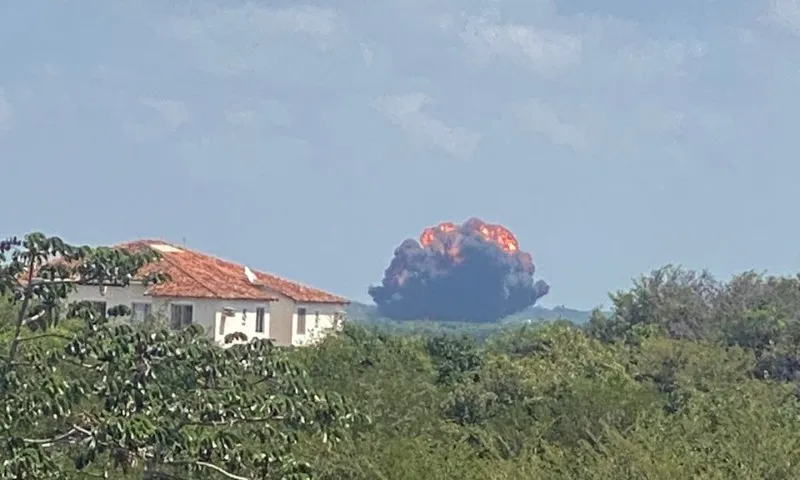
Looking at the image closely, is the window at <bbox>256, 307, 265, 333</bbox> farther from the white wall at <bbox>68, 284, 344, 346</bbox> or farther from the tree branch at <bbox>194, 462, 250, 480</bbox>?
the tree branch at <bbox>194, 462, 250, 480</bbox>

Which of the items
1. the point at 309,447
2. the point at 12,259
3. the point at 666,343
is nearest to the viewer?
the point at 12,259

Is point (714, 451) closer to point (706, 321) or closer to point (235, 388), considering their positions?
point (235, 388)

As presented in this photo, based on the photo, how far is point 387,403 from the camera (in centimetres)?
2848

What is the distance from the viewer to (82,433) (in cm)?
1048

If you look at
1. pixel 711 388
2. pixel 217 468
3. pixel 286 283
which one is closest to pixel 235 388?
pixel 217 468

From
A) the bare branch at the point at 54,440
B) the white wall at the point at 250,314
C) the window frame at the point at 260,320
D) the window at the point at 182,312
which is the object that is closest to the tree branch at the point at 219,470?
Result: the bare branch at the point at 54,440

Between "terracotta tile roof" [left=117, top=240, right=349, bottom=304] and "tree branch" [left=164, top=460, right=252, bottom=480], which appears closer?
"tree branch" [left=164, top=460, right=252, bottom=480]

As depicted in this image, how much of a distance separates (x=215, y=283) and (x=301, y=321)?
6301 millimetres

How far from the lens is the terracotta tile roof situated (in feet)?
164

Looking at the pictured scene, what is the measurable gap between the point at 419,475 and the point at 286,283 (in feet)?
128

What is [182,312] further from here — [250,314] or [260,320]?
[260,320]

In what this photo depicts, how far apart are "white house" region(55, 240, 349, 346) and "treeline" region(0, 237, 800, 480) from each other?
7.49 m

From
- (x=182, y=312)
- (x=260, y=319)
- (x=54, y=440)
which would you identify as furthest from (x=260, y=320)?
(x=54, y=440)


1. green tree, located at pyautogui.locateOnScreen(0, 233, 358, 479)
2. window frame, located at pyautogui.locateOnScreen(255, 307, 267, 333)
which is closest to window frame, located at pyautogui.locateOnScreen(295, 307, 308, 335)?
window frame, located at pyautogui.locateOnScreen(255, 307, 267, 333)
